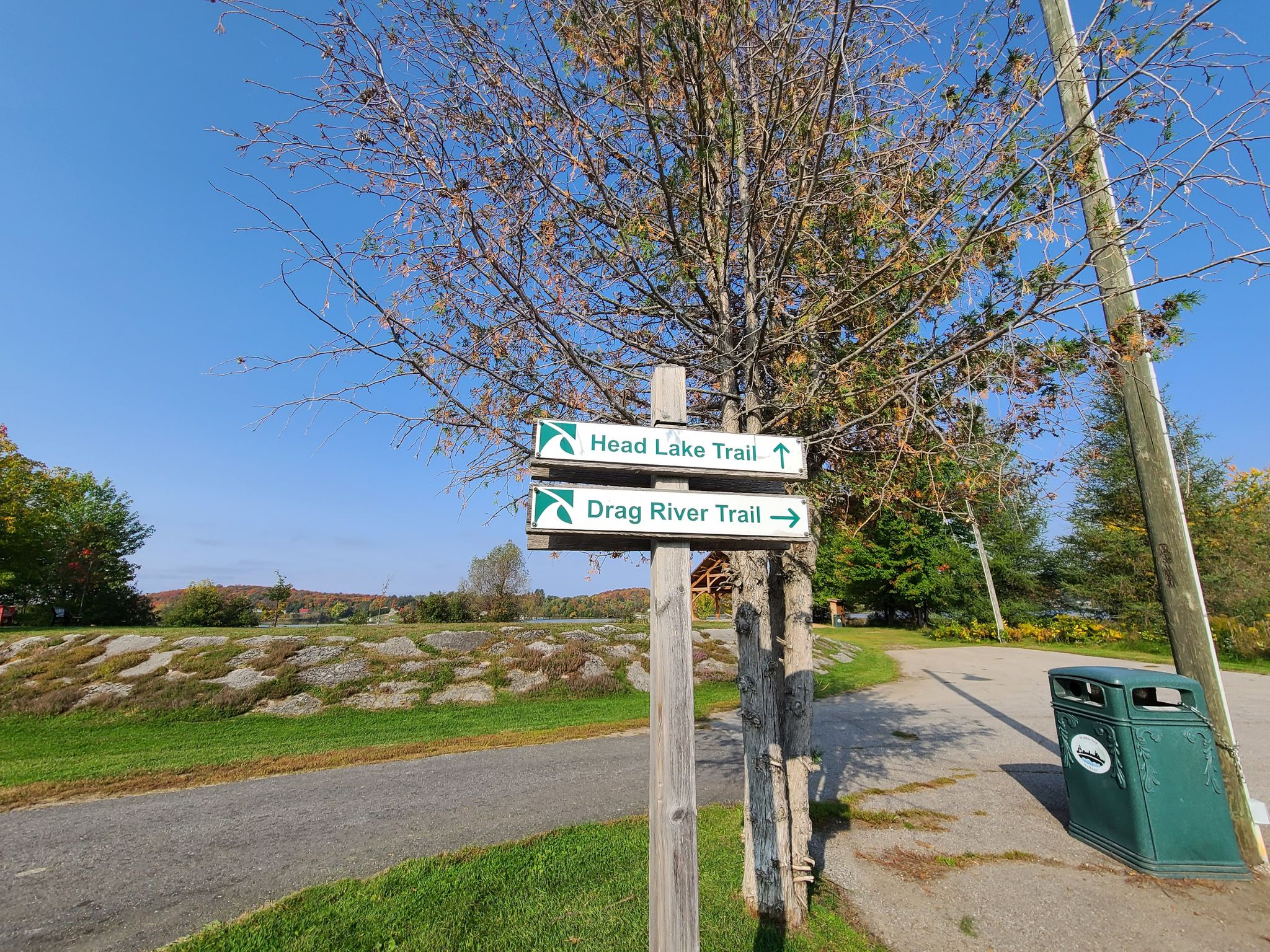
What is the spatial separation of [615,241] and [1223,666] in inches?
856

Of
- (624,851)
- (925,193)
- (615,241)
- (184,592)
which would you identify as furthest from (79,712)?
(184,592)

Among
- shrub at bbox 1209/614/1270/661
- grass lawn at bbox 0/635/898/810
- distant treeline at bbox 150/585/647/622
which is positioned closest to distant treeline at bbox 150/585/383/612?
distant treeline at bbox 150/585/647/622

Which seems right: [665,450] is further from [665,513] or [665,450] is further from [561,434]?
[561,434]

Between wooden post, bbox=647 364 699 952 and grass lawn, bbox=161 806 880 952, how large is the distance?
1.75 m

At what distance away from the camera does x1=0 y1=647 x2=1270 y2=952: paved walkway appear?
12.0 ft

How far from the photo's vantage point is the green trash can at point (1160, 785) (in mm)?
4277

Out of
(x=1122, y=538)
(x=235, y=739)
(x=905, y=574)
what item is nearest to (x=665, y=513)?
(x=235, y=739)

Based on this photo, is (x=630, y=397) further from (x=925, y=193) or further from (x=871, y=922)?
(x=871, y=922)

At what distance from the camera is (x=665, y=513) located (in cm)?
230

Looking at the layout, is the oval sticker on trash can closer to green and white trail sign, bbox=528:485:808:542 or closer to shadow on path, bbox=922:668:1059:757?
shadow on path, bbox=922:668:1059:757

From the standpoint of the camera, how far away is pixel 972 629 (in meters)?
26.6

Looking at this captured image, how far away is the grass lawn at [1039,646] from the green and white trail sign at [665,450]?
20046 mm

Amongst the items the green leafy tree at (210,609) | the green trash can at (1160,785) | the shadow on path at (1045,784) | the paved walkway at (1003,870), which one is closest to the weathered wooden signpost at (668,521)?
the paved walkway at (1003,870)

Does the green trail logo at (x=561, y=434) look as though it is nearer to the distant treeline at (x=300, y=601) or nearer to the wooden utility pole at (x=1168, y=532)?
the wooden utility pole at (x=1168, y=532)
